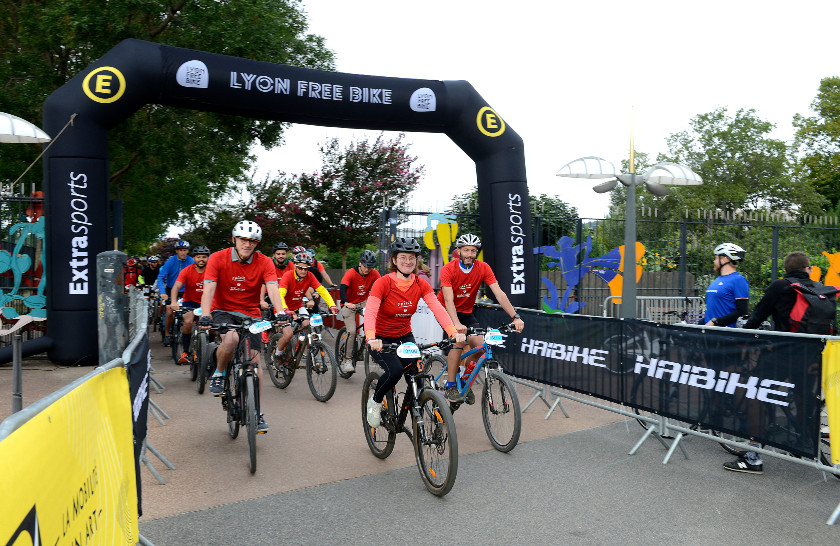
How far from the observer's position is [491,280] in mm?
7867

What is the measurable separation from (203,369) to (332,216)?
16.8 meters

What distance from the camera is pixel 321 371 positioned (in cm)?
909

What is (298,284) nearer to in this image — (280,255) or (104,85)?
(280,255)

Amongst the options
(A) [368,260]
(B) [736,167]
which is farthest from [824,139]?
(A) [368,260]

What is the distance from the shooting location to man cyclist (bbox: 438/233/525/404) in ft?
24.5

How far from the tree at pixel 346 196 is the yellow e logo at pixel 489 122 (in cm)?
1338

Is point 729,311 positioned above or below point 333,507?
above

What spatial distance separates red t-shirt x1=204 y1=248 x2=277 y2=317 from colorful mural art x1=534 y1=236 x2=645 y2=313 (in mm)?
8002

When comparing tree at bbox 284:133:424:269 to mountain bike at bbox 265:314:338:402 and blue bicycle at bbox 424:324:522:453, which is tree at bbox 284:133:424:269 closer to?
mountain bike at bbox 265:314:338:402

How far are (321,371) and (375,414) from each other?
3155 millimetres

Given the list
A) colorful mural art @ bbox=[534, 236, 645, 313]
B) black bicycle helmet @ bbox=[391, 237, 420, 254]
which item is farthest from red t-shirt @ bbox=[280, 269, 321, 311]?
colorful mural art @ bbox=[534, 236, 645, 313]

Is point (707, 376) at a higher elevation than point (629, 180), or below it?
below

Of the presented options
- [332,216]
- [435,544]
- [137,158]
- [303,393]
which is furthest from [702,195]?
[435,544]

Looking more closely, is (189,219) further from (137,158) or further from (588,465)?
(588,465)
